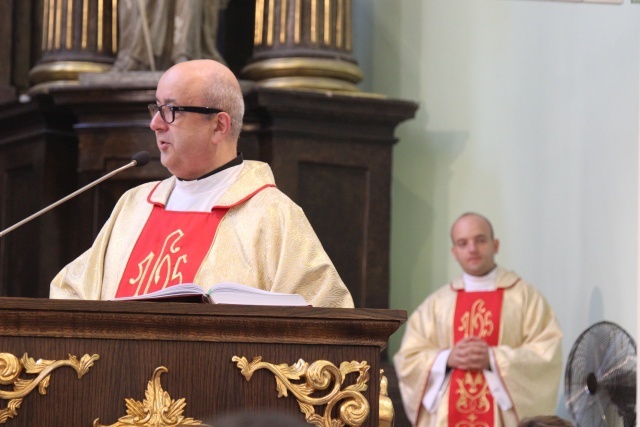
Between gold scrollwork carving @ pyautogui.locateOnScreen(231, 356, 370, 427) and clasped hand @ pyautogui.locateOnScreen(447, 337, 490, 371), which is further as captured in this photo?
clasped hand @ pyautogui.locateOnScreen(447, 337, 490, 371)

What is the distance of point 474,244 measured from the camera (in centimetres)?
698

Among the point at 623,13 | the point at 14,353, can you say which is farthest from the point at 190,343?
the point at 623,13

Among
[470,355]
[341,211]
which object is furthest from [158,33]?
[470,355]

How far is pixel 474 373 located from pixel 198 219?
2937 millimetres

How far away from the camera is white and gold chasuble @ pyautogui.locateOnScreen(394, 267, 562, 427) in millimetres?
6570

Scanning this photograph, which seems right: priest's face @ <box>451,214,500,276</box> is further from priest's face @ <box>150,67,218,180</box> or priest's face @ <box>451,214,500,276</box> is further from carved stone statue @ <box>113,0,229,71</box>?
priest's face @ <box>150,67,218,180</box>

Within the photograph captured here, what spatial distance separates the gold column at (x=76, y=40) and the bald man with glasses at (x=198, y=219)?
2996 millimetres

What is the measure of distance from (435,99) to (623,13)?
1416mm

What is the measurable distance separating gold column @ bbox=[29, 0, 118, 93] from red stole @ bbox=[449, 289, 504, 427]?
2.40 meters

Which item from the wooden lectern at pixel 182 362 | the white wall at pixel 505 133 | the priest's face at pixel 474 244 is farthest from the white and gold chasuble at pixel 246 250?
the white wall at pixel 505 133

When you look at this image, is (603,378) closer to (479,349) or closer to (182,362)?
(479,349)

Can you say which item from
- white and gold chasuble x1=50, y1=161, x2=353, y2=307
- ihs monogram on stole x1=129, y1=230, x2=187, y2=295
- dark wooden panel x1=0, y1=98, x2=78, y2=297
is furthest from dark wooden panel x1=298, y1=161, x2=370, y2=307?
ihs monogram on stole x1=129, y1=230, x2=187, y2=295

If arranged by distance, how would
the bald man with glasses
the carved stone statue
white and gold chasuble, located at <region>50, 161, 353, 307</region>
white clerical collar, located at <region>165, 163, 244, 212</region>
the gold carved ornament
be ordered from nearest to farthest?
1. the gold carved ornament
2. white and gold chasuble, located at <region>50, 161, 353, 307</region>
3. the bald man with glasses
4. white clerical collar, located at <region>165, 163, 244, 212</region>
5. the carved stone statue

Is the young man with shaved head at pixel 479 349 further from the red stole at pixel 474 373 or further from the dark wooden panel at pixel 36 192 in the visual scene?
the dark wooden panel at pixel 36 192
